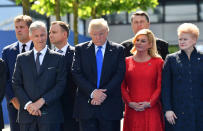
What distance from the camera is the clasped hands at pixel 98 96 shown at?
18.7ft

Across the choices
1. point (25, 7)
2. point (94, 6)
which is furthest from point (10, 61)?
point (94, 6)

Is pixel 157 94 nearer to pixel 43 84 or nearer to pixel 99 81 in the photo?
pixel 99 81

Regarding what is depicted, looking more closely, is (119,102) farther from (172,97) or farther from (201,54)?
(201,54)

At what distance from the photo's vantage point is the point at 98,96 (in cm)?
568

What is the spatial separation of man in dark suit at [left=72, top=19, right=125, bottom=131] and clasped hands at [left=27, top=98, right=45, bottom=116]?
60cm

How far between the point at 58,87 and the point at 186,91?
170 centimetres

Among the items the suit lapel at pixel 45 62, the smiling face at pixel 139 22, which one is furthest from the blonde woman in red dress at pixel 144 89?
the suit lapel at pixel 45 62

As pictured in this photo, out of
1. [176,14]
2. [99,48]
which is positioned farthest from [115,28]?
[99,48]

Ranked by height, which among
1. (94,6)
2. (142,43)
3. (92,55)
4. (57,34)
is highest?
(94,6)

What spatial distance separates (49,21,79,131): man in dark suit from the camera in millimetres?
6512

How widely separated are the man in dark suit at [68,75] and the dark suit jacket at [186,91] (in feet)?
4.90

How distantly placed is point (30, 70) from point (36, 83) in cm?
20

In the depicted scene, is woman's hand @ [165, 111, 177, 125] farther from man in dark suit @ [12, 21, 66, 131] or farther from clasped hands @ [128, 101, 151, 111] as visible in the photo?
man in dark suit @ [12, 21, 66, 131]

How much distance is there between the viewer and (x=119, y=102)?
19.6 ft
